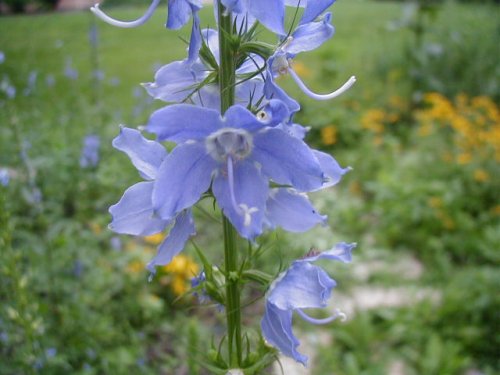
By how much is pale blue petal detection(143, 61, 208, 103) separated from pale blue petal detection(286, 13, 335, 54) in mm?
206

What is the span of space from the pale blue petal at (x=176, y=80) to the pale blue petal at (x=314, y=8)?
241 mm

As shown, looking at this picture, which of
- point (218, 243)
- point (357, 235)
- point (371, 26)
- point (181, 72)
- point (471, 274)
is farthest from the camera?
point (371, 26)

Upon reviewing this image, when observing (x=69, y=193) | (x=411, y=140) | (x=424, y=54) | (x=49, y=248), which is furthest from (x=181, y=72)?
(x=424, y=54)

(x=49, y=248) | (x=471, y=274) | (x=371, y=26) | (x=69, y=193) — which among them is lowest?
(x=371, y=26)

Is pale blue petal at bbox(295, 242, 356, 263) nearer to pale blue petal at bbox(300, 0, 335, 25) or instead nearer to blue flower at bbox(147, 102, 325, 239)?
blue flower at bbox(147, 102, 325, 239)

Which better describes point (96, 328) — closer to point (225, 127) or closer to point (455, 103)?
point (225, 127)

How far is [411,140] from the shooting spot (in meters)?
5.46

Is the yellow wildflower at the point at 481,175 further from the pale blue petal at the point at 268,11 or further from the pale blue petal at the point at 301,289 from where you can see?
the pale blue petal at the point at 268,11

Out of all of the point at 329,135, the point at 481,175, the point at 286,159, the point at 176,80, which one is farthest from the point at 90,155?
the point at 481,175

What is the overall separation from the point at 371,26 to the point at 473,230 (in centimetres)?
854

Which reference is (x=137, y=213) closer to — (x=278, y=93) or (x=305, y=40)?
(x=278, y=93)

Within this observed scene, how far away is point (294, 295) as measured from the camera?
1059mm

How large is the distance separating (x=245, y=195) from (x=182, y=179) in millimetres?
119

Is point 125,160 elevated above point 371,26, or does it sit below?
above
